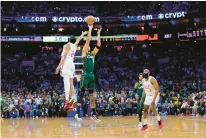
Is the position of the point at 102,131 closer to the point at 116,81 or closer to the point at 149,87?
the point at 149,87

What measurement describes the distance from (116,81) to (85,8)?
30.8 ft

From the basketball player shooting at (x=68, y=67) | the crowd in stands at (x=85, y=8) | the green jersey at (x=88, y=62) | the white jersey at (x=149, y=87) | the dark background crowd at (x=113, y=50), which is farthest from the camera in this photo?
the crowd in stands at (x=85, y=8)

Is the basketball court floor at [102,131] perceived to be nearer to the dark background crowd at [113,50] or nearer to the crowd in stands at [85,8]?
the dark background crowd at [113,50]

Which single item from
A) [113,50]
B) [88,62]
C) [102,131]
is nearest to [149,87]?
[102,131]

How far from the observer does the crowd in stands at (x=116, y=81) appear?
69.6 ft

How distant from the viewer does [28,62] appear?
36.2 m

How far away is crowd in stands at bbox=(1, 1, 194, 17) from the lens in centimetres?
3575

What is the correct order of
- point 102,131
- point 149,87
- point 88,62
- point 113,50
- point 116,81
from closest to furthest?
point 88,62 < point 102,131 < point 149,87 < point 116,81 < point 113,50

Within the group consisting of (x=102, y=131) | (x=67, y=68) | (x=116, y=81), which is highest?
(x=116, y=81)

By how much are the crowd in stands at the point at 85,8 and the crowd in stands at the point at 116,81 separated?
363cm

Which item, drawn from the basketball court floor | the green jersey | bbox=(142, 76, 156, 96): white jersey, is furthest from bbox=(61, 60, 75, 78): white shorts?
bbox=(142, 76, 156, 96): white jersey

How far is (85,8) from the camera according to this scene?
3859 cm

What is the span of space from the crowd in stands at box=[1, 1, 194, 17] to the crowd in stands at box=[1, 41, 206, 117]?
363 centimetres

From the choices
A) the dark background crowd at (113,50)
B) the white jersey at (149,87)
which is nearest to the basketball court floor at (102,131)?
the white jersey at (149,87)
